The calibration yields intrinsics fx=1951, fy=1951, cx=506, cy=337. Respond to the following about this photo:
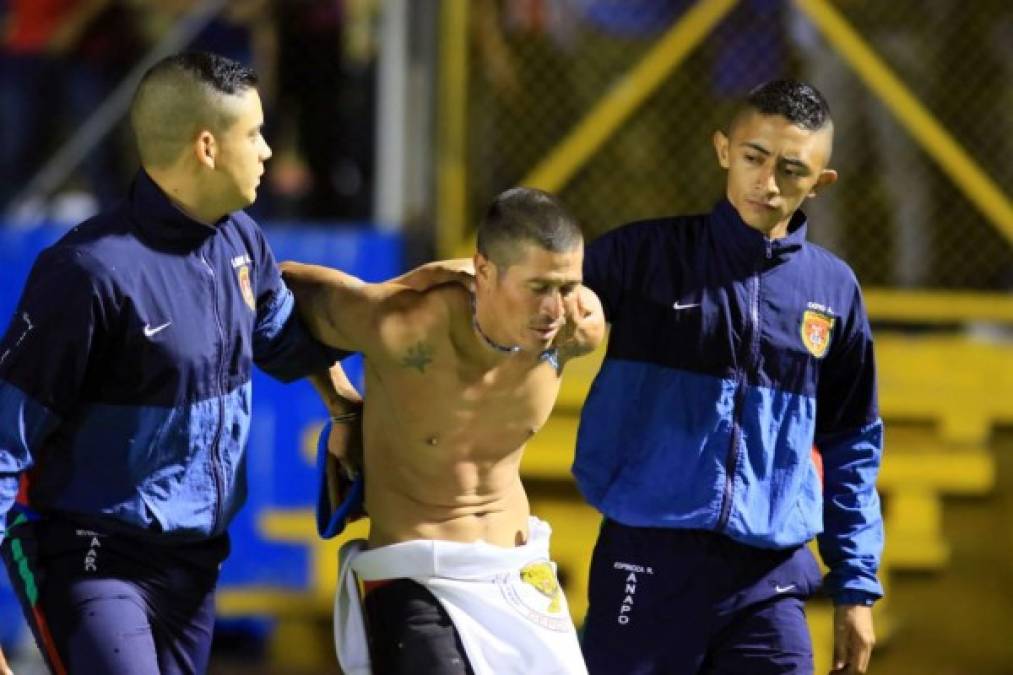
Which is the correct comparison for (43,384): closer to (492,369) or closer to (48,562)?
(48,562)

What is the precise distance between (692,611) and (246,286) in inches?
51.9

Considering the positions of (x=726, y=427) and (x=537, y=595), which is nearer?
(x=537, y=595)

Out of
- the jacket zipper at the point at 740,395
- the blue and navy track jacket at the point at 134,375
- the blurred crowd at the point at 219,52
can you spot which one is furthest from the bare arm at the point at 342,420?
the blurred crowd at the point at 219,52

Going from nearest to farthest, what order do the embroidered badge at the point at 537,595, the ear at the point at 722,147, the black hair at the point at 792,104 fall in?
1. the embroidered badge at the point at 537,595
2. the black hair at the point at 792,104
3. the ear at the point at 722,147

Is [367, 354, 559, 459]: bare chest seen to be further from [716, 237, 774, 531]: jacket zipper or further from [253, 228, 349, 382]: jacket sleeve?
[716, 237, 774, 531]: jacket zipper

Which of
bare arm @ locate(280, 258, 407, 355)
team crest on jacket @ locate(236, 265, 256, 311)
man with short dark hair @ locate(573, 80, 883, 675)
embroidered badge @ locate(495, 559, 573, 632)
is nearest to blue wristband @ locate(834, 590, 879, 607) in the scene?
man with short dark hair @ locate(573, 80, 883, 675)

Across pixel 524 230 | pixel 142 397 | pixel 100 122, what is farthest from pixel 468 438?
pixel 100 122

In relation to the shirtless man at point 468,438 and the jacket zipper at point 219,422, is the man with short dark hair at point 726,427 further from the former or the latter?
the jacket zipper at point 219,422

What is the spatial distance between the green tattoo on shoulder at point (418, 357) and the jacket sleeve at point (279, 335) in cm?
31

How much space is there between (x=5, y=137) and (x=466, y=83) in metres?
2.27

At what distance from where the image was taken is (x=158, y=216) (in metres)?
4.41

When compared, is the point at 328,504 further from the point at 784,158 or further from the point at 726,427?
the point at 784,158

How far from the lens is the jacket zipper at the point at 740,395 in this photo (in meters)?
4.67

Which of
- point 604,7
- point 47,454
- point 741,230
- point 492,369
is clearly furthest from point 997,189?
point 47,454
